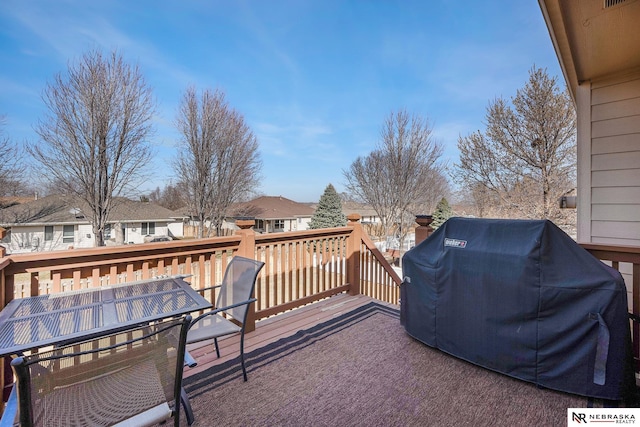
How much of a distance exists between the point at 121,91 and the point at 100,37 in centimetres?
138

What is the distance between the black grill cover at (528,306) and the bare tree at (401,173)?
36.5ft

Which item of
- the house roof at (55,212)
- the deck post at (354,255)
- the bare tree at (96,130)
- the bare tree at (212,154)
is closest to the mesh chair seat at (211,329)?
the deck post at (354,255)

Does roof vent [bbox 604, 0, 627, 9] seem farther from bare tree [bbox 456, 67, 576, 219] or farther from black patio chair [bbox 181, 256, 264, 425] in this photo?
bare tree [bbox 456, 67, 576, 219]

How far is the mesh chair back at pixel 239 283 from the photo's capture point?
2.21 m

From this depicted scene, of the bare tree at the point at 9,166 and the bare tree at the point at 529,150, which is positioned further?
the bare tree at the point at 9,166

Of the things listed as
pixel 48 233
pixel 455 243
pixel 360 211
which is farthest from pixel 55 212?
pixel 455 243

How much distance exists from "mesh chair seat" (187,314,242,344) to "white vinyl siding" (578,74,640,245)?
11.4 ft

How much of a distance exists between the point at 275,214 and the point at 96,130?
1280 cm

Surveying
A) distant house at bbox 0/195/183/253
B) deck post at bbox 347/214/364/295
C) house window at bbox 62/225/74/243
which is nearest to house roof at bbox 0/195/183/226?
distant house at bbox 0/195/183/253

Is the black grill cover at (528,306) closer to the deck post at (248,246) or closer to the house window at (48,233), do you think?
the deck post at (248,246)

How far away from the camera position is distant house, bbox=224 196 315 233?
18.4 m

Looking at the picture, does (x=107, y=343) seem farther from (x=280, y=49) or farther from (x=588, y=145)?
(x=280, y=49)

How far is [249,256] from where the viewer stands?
117 inches

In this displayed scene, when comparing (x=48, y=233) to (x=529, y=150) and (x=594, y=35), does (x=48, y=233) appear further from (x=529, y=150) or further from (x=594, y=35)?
(x=529, y=150)
